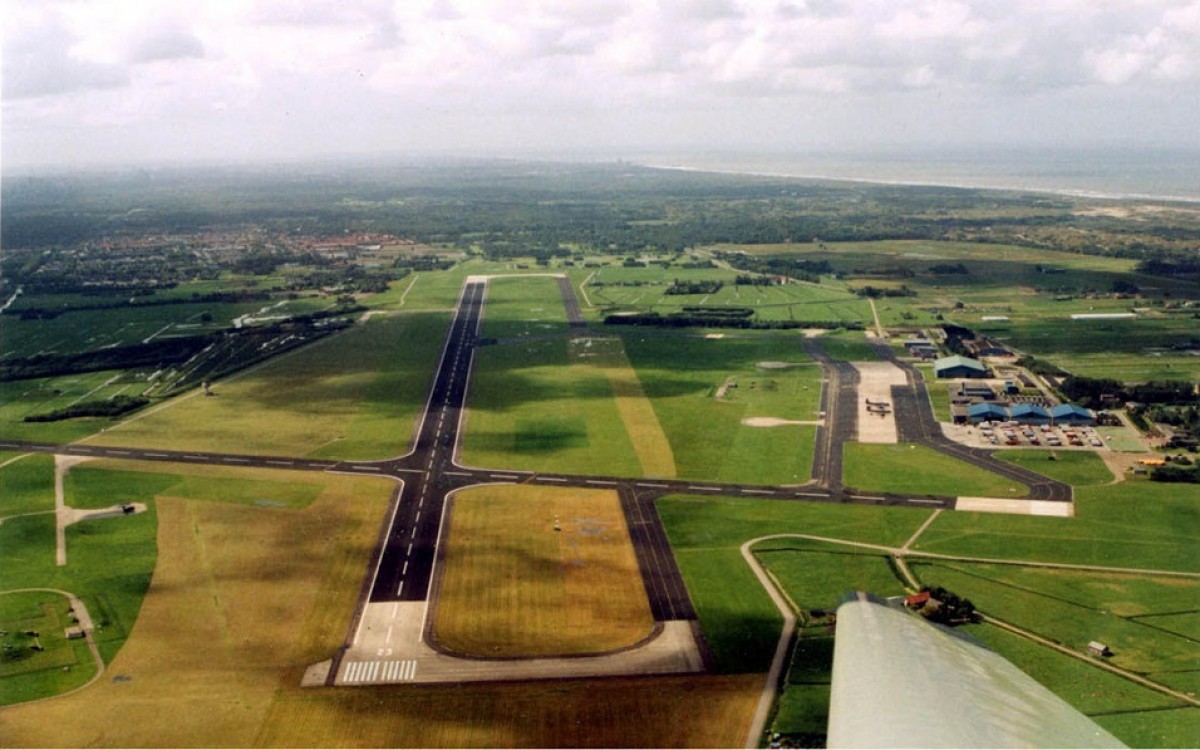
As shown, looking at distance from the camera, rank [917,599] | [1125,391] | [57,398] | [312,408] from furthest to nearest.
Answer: [57,398]
[312,408]
[1125,391]
[917,599]

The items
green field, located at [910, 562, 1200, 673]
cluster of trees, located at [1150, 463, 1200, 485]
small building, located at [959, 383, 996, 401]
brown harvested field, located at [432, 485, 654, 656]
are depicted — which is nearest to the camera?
green field, located at [910, 562, 1200, 673]

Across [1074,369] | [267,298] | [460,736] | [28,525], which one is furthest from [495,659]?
[267,298]

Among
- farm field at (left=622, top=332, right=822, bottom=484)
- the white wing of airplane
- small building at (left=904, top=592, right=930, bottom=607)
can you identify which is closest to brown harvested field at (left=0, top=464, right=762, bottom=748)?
small building at (left=904, top=592, right=930, bottom=607)

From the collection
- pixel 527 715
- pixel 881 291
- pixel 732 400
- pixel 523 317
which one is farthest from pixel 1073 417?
pixel 523 317

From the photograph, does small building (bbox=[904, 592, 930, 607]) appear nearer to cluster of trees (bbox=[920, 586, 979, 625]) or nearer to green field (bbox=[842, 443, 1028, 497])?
cluster of trees (bbox=[920, 586, 979, 625])

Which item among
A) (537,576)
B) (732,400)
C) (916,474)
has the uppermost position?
(732,400)

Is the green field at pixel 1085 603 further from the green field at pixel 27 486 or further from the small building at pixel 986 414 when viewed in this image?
the green field at pixel 27 486

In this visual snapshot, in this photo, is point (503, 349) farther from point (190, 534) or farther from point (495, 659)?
point (495, 659)

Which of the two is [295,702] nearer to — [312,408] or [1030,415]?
[312,408]
